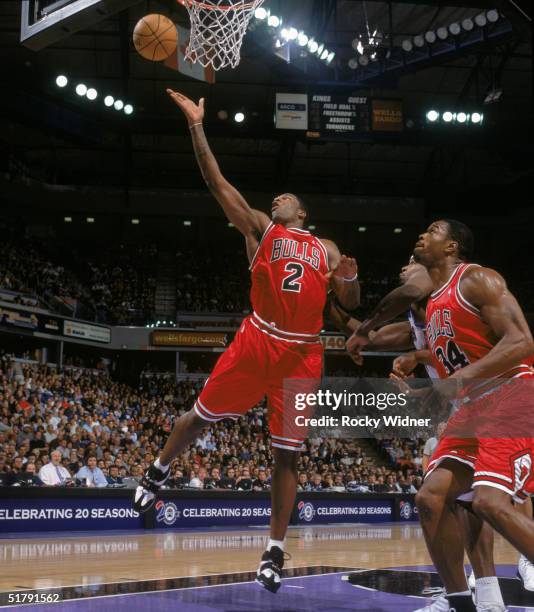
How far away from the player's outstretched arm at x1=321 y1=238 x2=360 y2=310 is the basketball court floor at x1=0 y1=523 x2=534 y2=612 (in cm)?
203

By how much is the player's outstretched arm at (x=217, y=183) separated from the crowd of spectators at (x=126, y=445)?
293 inches

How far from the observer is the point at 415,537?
11883 mm

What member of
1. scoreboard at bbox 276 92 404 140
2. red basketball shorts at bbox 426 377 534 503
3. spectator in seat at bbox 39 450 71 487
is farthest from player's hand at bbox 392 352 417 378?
scoreboard at bbox 276 92 404 140

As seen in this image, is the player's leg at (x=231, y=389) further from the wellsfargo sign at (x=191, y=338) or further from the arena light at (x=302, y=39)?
the wellsfargo sign at (x=191, y=338)

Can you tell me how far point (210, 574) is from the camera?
Answer: 6.20 meters

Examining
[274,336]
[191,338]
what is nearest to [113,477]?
[274,336]

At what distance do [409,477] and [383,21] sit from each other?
12307 mm

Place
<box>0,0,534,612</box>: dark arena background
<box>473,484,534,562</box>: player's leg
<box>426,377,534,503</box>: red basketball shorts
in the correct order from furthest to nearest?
<box>0,0,534,612</box>: dark arena background < <box>426,377,534,503</box>: red basketball shorts < <box>473,484,534,562</box>: player's leg

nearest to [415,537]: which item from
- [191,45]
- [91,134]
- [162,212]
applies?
[191,45]

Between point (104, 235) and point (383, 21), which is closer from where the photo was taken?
point (383, 21)

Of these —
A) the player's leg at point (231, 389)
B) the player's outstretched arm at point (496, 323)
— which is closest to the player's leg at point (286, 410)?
the player's leg at point (231, 389)

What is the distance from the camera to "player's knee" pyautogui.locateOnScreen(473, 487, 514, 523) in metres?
3.57

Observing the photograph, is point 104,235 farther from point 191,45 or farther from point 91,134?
point 191,45

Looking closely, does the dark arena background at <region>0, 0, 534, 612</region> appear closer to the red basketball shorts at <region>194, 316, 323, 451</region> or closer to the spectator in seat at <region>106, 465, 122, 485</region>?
the spectator in seat at <region>106, 465, 122, 485</region>
